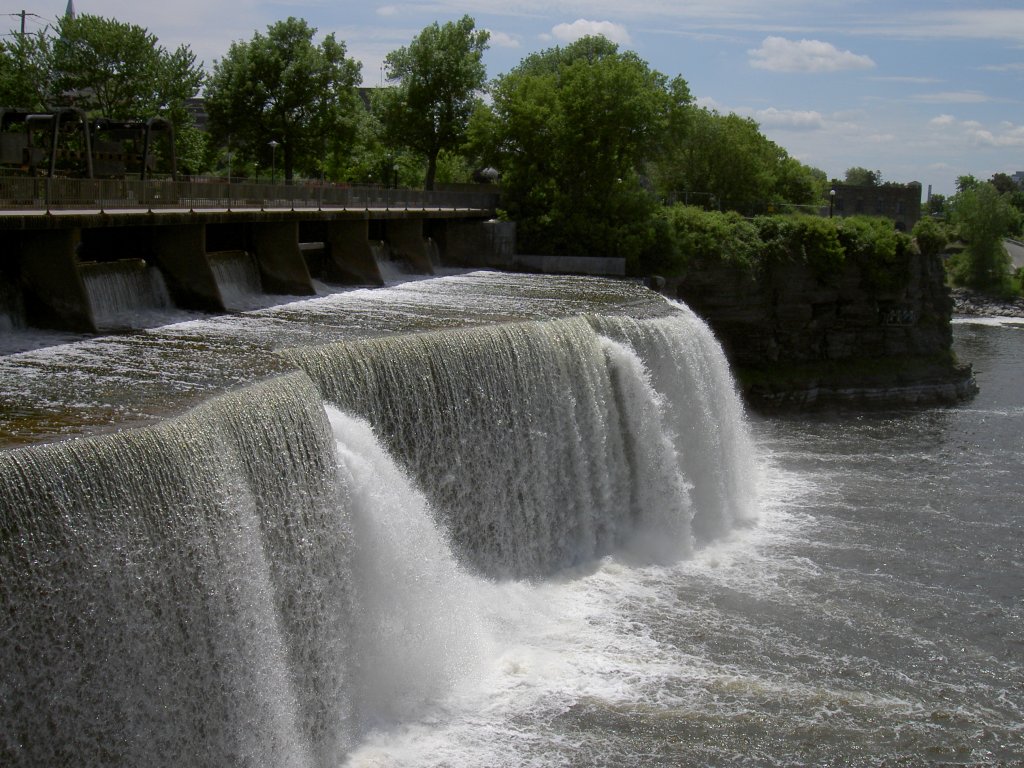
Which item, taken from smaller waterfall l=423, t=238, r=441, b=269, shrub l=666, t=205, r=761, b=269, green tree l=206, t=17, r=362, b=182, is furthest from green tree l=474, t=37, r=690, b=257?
green tree l=206, t=17, r=362, b=182

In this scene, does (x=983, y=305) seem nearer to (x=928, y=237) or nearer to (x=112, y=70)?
(x=928, y=237)

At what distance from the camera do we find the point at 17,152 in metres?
26.4

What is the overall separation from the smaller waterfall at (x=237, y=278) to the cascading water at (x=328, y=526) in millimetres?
1419

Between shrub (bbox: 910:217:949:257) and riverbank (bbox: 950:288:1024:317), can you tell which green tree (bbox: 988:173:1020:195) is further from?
shrub (bbox: 910:217:949:257)

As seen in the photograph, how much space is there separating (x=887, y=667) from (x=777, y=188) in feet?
149

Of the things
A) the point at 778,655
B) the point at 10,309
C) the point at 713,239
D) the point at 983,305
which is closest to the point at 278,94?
the point at 713,239

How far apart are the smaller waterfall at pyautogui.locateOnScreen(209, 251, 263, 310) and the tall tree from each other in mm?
20564

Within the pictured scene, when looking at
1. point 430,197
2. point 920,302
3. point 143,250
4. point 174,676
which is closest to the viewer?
point 174,676

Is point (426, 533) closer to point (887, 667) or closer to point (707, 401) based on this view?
point (887, 667)

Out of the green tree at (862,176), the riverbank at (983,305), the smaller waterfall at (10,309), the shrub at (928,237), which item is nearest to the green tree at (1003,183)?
the green tree at (862,176)

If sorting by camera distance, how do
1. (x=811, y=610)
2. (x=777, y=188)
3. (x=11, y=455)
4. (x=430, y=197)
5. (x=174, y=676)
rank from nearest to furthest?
1. (x=11, y=455)
2. (x=174, y=676)
3. (x=811, y=610)
4. (x=430, y=197)
5. (x=777, y=188)

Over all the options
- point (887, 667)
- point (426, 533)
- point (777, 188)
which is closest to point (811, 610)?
point (887, 667)

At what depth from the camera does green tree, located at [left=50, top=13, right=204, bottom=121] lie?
3900 centimetres

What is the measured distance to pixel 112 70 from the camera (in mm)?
40062
